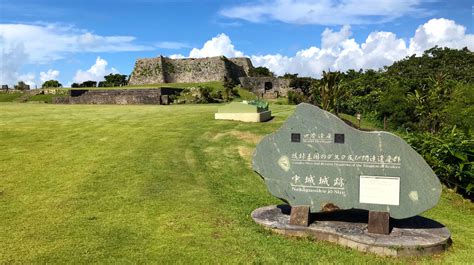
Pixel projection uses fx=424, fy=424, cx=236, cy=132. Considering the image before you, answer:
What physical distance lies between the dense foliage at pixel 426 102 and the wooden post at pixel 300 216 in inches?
172

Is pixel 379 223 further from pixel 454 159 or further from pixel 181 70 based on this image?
pixel 181 70

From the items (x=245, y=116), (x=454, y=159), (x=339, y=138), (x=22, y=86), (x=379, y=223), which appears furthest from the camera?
(x=22, y=86)

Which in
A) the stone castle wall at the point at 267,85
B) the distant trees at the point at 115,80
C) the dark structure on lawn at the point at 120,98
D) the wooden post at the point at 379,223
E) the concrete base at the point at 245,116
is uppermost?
the distant trees at the point at 115,80

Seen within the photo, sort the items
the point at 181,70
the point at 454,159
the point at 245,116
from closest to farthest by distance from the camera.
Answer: the point at 454,159 < the point at 245,116 < the point at 181,70

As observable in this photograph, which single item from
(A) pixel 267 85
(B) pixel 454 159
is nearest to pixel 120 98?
(B) pixel 454 159

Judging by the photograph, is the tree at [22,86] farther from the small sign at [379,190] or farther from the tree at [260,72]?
the small sign at [379,190]

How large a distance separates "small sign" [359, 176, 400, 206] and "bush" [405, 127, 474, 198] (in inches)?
147

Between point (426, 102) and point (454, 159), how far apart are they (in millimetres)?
17266

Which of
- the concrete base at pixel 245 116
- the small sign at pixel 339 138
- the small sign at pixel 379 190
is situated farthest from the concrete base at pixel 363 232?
the concrete base at pixel 245 116

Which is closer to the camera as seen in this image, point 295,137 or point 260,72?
point 295,137

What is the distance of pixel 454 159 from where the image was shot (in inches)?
374

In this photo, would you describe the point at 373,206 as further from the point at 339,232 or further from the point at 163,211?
the point at 163,211

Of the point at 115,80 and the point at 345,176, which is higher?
the point at 115,80

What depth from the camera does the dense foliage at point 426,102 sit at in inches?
375
